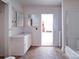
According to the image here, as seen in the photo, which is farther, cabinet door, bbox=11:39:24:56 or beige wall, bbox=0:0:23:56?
cabinet door, bbox=11:39:24:56

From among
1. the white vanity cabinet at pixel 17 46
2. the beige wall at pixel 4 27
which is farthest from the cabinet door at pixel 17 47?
the beige wall at pixel 4 27

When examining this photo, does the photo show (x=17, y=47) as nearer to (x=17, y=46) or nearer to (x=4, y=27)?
(x=17, y=46)

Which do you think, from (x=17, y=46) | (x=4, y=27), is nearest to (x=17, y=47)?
(x=17, y=46)

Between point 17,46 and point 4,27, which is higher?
point 4,27

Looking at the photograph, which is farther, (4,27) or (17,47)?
(17,47)

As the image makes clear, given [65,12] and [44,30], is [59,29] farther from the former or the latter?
[44,30]

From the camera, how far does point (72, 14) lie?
6195 millimetres

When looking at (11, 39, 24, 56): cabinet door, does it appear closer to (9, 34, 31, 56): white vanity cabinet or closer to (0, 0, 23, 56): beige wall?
(9, 34, 31, 56): white vanity cabinet

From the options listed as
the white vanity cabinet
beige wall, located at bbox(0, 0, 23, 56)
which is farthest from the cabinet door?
beige wall, located at bbox(0, 0, 23, 56)

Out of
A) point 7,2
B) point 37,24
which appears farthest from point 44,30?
point 7,2

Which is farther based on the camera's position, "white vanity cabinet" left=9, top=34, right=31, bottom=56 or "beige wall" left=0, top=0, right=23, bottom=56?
"white vanity cabinet" left=9, top=34, right=31, bottom=56

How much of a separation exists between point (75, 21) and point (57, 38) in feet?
8.18

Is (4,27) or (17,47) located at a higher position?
(4,27)

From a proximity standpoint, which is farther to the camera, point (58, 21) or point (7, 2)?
point (58, 21)
